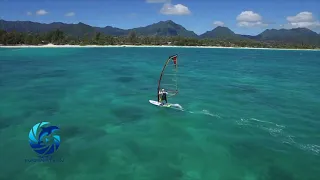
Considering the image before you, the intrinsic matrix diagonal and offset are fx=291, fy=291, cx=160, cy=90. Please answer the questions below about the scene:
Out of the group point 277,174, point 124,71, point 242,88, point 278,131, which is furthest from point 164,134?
point 124,71

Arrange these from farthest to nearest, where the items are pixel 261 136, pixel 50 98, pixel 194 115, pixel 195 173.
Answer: pixel 50 98 → pixel 194 115 → pixel 261 136 → pixel 195 173

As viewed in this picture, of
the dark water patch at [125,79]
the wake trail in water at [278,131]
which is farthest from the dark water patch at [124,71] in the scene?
the wake trail in water at [278,131]

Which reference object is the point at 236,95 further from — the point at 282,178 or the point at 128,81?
the point at 282,178

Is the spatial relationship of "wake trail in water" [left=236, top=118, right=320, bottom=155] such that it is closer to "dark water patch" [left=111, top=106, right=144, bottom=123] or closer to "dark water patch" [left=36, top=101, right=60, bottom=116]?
"dark water patch" [left=111, top=106, right=144, bottom=123]

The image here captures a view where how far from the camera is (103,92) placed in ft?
189

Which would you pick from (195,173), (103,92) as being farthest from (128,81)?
(195,173)

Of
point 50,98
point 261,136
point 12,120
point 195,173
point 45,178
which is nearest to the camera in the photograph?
point 45,178

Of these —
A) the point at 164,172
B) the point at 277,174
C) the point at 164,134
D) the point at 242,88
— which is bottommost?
the point at 164,172

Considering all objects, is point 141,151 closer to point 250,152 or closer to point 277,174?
point 250,152

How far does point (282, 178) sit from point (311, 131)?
47.9 feet

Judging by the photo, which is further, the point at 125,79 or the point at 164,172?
the point at 125,79

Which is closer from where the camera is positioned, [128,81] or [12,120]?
[12,120]

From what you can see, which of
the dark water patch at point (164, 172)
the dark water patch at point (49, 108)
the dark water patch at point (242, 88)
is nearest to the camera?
the dark water patch at point (164, 172)

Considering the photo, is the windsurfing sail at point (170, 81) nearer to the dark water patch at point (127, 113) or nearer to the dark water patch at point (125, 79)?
the dark water patch at point (127, 113)
